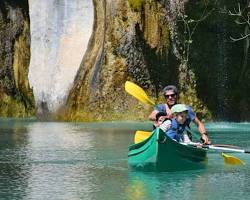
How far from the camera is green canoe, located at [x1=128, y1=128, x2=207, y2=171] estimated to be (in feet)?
42.5

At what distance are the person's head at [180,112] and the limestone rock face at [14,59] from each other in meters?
23.7

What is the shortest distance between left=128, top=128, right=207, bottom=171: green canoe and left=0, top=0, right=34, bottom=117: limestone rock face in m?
23.6

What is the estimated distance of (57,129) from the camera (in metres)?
25.2

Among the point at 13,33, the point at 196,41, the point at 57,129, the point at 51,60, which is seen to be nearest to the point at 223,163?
the point at 57,129

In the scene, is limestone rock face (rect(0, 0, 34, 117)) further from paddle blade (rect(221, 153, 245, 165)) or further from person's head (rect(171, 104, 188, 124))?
person's head (rect(171, 104, 188, 124))

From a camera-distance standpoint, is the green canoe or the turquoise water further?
the green canoe

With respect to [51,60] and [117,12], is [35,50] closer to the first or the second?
[51,60]

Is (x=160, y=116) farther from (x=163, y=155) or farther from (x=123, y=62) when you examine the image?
(x=123, y=62)

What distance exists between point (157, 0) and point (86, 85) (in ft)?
14.4

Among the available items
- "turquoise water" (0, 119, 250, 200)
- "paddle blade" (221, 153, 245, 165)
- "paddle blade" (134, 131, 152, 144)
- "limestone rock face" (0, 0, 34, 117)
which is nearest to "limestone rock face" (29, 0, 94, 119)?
"limestone rock face" (0, 0, 34, 117)

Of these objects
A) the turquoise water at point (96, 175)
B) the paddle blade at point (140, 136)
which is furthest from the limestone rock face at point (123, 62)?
the paddle blade at point (140, 136)

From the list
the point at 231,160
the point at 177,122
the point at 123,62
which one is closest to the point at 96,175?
the point at 177,122

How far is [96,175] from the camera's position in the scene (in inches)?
519

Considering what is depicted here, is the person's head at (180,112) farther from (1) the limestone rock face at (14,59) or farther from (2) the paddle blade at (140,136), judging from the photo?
(1) the limestone rock face at (14,59)
